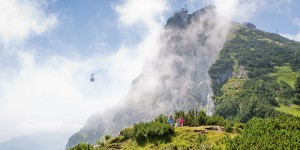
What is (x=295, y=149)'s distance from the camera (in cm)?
2112

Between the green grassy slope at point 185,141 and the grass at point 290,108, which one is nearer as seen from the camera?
the green grassy slope at point 185,141

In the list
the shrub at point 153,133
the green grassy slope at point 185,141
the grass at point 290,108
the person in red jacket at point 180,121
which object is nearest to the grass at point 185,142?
the green grassy slope at point 185,141

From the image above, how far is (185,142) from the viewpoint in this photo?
2942 centimetres

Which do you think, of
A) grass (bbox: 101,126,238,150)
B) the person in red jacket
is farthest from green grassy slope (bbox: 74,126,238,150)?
the person in red jacket

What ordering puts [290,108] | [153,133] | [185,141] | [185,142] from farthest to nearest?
[290,108] < [153,133] < [185,141] < [185,142]

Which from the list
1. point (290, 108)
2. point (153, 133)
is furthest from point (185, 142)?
point (290, 108)

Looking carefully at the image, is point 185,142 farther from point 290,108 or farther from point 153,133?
point 290,108

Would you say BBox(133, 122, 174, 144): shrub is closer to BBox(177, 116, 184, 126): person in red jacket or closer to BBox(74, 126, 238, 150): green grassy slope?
BBox(74, 126, 238, 150): green grassy slope

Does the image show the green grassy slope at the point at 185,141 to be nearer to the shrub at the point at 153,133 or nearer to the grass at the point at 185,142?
the grass at the point at 185,142

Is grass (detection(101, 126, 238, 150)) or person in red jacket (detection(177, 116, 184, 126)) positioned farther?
person in red jacket (detection(177, 116, 184, 126))

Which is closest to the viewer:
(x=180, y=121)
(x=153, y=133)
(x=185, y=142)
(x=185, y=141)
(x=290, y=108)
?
(x=185, y=142)

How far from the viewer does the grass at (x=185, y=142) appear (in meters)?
28.2

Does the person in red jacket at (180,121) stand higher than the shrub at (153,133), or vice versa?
the person in red jacket at (180,121)

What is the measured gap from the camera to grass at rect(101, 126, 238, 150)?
28.2 meters
